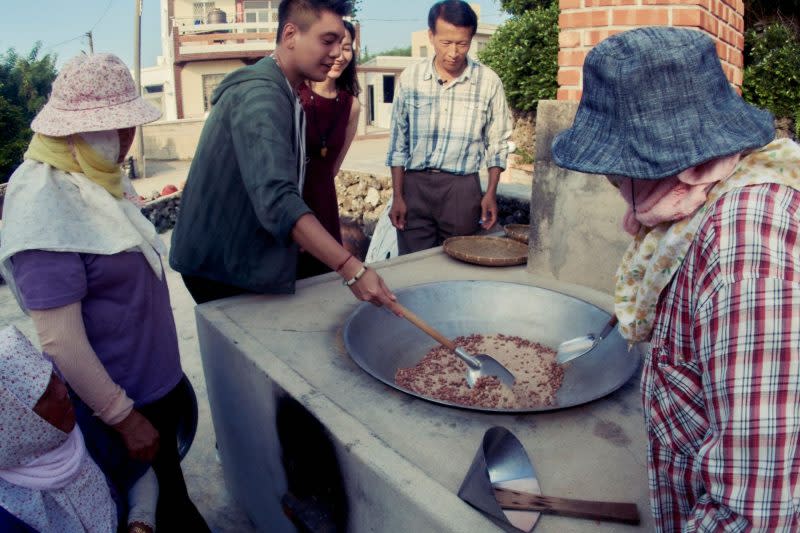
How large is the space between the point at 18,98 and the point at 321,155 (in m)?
10.8

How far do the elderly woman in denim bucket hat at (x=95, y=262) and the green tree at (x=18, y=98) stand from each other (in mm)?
8373

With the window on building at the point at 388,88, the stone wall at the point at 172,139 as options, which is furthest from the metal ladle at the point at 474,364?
the window on building at the point at 388,88

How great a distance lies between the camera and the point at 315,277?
2.81 m

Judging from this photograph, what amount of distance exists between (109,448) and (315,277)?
1.25 m

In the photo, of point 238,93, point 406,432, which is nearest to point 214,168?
point 238,93

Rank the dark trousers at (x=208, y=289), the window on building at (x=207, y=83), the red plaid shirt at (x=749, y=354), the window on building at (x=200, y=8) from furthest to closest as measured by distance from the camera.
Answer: the window on building at (x=200, y=8), the window on building at (x=207, y=83), the dark trousers at (x=208, y=289), the red plaid shirt at (x=749, y=354)

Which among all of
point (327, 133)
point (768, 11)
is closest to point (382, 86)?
point (768, 11)

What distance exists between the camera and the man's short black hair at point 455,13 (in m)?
3.43

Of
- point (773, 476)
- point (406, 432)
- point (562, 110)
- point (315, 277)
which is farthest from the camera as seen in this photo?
point (315, 277)

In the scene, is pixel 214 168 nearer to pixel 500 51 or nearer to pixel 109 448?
pixel 109 448

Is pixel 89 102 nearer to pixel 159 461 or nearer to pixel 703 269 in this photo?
pixel 159 461

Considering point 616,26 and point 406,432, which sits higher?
point 616,26

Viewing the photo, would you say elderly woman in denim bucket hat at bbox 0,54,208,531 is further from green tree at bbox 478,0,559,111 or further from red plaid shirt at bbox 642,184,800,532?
green tree at bbox 478,0,559,111

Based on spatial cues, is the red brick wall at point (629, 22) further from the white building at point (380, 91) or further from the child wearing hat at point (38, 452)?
the white building at point (380, 91)
